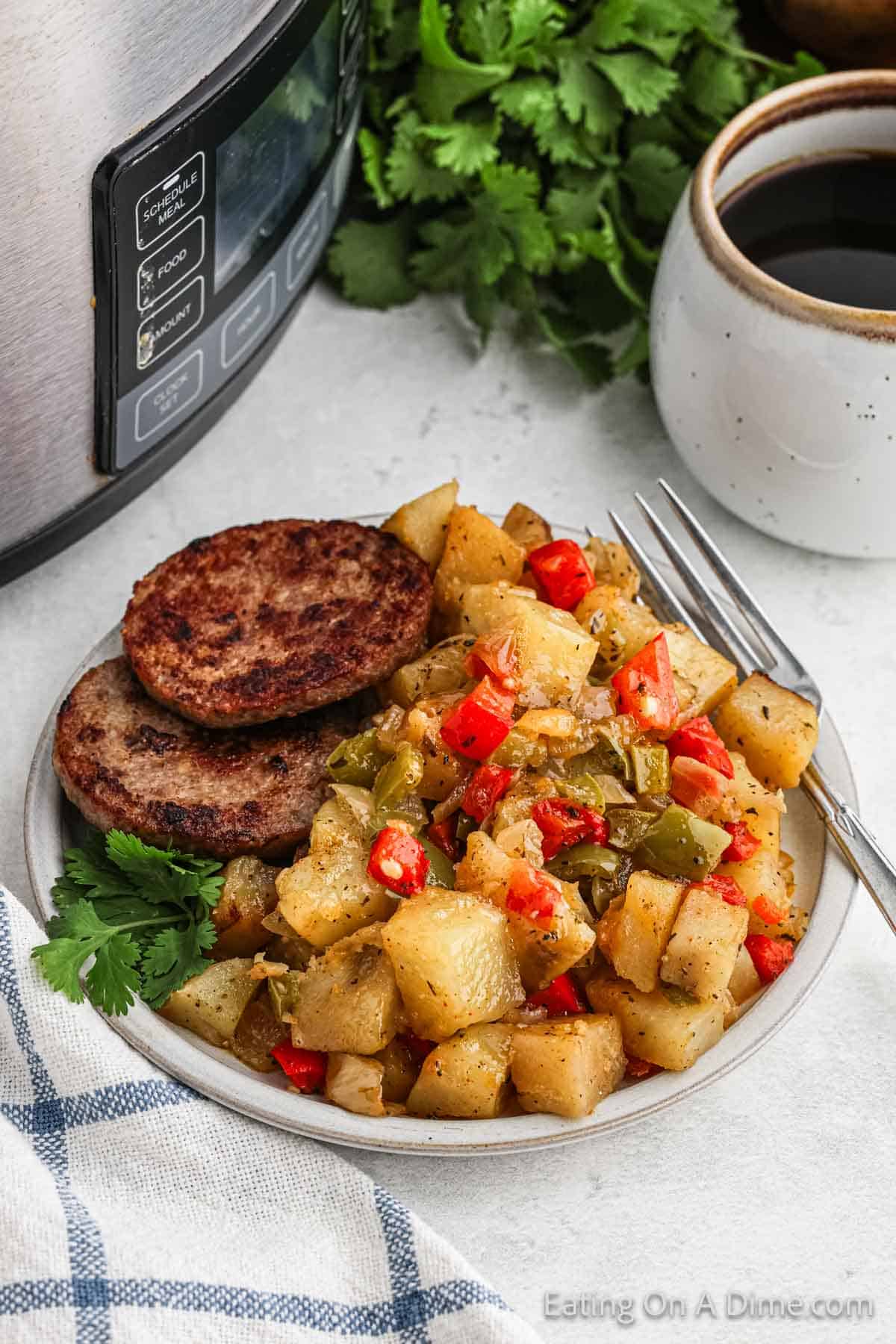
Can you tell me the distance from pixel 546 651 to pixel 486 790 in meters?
0.18

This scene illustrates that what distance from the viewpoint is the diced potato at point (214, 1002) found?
1.42 metres

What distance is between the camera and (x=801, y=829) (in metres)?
1.67

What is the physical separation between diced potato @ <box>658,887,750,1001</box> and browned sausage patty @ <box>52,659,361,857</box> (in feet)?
1.32

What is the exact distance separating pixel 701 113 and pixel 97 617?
1.24 m

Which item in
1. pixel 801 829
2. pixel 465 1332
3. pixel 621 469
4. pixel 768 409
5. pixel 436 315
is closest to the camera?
pixel 465 1332

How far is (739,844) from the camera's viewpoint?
150 cm

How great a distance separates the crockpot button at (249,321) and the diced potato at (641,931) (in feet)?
2.99

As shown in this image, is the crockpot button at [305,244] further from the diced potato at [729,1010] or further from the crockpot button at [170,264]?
the diced potato at [729,1010]

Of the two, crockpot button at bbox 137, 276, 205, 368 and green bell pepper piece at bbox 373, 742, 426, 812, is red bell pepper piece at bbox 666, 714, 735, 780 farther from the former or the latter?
crockpot button at bbox 137, 276, 205, 368

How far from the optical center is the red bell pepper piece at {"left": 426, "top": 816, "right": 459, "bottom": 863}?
1497 millimetres

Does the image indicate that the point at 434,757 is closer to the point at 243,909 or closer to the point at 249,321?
the point at 243,909

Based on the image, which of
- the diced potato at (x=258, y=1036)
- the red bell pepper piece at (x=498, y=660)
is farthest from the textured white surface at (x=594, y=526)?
the red bell pepper piece at (x=498, y=660)

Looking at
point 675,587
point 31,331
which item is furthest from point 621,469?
point 31,331

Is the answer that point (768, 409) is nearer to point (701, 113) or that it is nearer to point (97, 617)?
point (701, 113)
